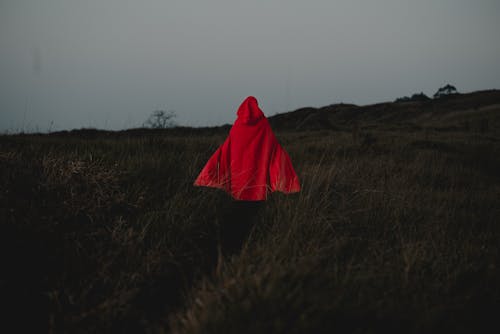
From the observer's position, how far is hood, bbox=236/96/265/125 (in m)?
3.13

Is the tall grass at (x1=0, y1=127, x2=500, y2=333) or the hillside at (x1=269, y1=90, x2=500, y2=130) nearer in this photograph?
the tall grass at (x1=0, y1=127, x2=500, y2=333)

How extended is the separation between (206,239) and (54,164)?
1.72m

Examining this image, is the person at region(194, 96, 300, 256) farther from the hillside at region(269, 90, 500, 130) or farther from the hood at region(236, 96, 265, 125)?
the hillside at region(269, 90, 500, 130)

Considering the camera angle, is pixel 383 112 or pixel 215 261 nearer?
pixel 215 261

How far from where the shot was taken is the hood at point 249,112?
10.3 ft

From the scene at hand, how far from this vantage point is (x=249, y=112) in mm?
3139

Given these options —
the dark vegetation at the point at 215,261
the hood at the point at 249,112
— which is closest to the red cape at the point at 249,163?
the hood at the point at 249,112

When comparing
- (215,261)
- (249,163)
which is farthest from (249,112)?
(215,261)

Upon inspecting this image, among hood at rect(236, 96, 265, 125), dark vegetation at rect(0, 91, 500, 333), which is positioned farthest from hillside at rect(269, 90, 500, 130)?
dark vegetation at rect(0, 91, 500, 333)

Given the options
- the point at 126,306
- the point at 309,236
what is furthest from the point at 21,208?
the point at 309,236

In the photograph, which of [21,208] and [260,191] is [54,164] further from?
[260,191]

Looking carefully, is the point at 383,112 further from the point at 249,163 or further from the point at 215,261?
the point at 215,261

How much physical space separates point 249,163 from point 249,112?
0.64 meters

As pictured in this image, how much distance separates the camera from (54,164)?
8.23ft
